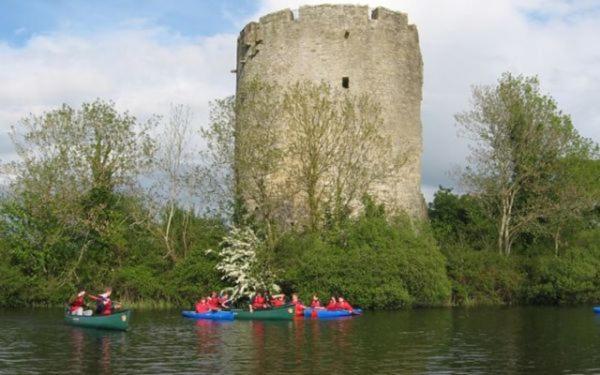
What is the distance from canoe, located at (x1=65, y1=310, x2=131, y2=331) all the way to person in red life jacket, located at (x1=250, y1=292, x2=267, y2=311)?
4.46 m

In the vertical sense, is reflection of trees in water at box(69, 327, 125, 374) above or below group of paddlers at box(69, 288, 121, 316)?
below

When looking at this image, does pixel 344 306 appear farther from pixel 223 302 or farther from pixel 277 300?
pixel 223 302

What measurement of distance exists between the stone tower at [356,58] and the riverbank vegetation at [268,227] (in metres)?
0.79

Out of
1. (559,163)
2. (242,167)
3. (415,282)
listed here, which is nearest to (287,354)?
(415,282)

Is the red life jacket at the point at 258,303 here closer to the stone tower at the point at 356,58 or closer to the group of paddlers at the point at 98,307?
the group of paddlers at the point at 98,307

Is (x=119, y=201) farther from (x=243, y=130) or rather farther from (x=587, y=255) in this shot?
(x=587, y=255)

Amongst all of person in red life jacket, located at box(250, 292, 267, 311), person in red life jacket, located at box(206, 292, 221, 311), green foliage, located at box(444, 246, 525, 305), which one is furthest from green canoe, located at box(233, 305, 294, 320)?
green foliage, located at box(444, 246, 525, 305)

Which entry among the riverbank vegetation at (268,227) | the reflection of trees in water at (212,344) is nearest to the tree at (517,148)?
the riverbank vegetation at (268,227)

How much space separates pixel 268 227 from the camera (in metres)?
25.7

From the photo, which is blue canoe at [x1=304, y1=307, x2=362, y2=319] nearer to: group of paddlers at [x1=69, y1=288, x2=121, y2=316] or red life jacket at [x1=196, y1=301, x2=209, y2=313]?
red life jacket at [x1=196, y1=301, x2=209, y2=313]

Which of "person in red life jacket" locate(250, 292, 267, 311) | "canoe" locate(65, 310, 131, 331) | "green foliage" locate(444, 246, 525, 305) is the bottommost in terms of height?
"canoe" locate(65, 310, 131, 331)

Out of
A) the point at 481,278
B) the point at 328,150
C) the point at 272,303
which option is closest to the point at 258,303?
the point at 272,303

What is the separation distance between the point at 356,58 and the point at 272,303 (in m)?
9.69

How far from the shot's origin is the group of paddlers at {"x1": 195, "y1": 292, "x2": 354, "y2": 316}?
2236 cm
